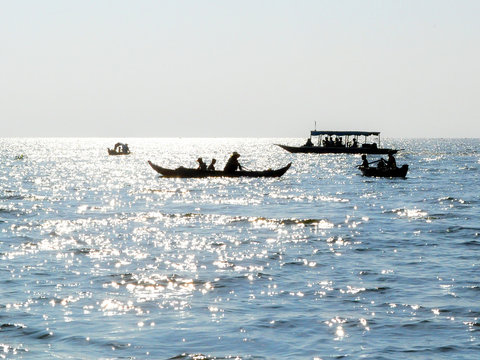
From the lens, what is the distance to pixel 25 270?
59.1ft

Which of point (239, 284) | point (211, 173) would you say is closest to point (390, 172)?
point (211, 173)

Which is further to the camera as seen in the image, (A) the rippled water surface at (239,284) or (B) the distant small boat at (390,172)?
(B) the distant small boat at (390,172)

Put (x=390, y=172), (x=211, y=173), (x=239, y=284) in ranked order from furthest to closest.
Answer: (x=390, y=172)
(x=211, y=173)
(x=239, y=284)

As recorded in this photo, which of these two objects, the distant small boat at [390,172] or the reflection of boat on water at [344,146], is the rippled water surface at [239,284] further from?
the reflection of boat on water at [344,146]

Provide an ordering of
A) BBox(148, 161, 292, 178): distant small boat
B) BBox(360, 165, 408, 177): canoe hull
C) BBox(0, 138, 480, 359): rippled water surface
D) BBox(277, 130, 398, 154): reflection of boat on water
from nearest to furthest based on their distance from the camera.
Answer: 1. BBox(0, 138, 480, 359): rippled water surface
2. BBox(148, 161, 292, 178): distant small boat
3. BBox(360, 165, 408, 177): canoe hull
4. BBox(277, 130, 398, 154): reflection of boat on water

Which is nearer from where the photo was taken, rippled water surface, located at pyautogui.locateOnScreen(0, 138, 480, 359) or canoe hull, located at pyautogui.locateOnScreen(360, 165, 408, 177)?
rippled water surface, located at pyautogui.locateOnScreen(0, 138, 480, 359)

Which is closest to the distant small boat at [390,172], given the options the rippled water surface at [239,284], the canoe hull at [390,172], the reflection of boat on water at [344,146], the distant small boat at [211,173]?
the canoe hull at [390,172]

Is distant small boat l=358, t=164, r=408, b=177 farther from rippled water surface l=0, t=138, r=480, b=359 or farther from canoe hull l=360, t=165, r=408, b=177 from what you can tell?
rippled water surface l=0, t=138, r=480, b=359

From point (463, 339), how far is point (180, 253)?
10.3 meters

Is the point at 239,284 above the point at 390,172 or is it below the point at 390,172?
below

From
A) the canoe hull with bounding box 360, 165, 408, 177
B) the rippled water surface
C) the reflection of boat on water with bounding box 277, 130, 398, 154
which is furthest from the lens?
the reflection of boat on water with bounding box 277, 130, 398, 154

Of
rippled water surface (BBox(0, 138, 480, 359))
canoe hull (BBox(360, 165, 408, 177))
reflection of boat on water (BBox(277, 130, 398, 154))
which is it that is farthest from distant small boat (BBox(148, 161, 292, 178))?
reflection of boat on water (BBox(277, 130, 398, 154))

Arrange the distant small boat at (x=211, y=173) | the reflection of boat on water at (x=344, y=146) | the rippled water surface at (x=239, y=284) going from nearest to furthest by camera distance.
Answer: the rippled water surface at (x=239, y=284), the distant small boat at (x=211, y=173), the reflection of boat on water at (x=344, y=146)

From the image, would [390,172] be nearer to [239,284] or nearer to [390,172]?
[390,172]
